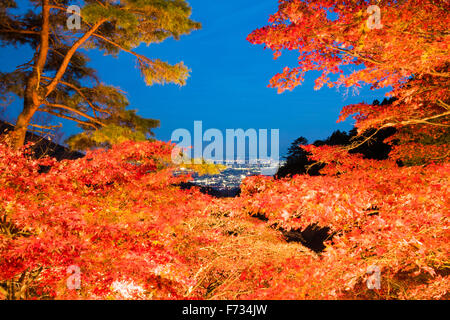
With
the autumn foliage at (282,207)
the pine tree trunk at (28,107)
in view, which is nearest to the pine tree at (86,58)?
the pine tree trunk at (28,107)

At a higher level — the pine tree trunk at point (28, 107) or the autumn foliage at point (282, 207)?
the pine tree trunk at point (28, 107)

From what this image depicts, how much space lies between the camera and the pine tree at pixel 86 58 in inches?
241

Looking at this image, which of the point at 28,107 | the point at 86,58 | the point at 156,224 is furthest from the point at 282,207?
the point at 86,58

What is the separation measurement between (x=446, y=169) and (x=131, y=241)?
12.3ft

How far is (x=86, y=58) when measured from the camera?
7949 millimetres

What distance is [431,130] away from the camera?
240 inches

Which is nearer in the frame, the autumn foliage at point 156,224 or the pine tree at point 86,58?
the autumn foliage at point 156,224

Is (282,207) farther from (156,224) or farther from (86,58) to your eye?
(86,58)

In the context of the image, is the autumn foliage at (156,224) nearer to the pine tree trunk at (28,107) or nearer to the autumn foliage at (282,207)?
the autumn foliage at (282,207)

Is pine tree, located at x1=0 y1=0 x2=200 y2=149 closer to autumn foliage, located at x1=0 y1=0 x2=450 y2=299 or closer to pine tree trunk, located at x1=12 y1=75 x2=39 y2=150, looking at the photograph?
pine tree trunk, located at x1=12 y1=75 x2=39 y2=150

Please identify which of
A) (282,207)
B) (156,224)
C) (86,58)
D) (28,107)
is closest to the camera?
(282,207)

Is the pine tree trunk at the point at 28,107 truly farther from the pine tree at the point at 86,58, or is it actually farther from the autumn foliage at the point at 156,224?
the autumn foliage at the point at 156,224

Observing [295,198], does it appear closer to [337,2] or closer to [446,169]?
[446,169]

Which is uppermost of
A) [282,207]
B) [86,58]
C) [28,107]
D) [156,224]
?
[86,58]
